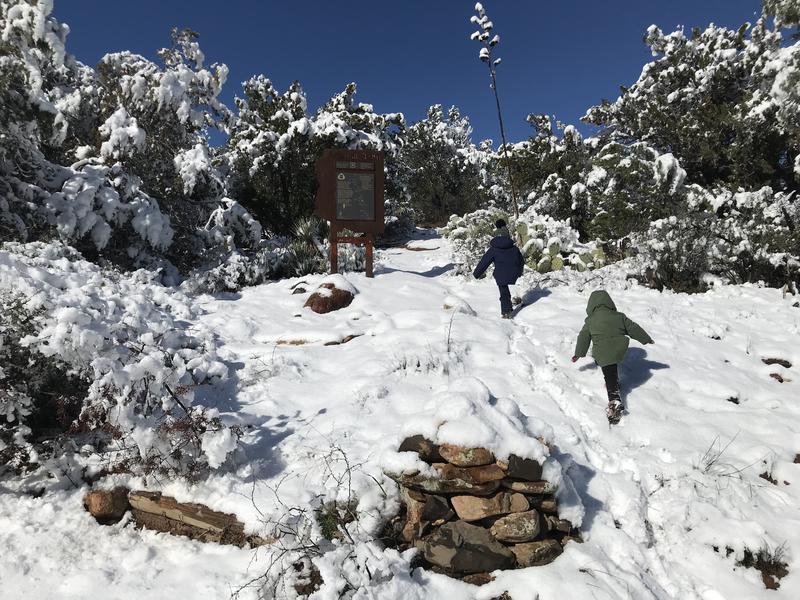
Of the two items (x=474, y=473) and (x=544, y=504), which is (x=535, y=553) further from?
(x=474, y=473)

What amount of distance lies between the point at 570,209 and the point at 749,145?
5.49 m

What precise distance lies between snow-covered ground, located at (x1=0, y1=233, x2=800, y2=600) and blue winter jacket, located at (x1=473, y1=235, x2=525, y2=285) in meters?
0.72

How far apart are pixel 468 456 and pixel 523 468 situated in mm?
365

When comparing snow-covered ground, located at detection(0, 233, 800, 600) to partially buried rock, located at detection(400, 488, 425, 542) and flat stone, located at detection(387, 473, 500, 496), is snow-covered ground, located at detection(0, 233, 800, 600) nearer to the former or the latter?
partially buried rock, located at detection(400, 488, 425, 542)

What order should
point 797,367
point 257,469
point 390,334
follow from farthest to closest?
1. point 390,334
2. point 797,367
3. point 257,469

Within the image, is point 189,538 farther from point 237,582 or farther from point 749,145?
point 749,145

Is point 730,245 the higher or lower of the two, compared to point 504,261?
higher

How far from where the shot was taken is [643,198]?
1047 cm

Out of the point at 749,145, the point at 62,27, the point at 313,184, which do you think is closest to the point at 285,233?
the point at 313,184

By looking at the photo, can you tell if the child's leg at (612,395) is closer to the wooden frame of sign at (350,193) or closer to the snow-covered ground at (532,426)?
the snow-covered ground at (532,426)

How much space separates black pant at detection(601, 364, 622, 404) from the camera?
4511 mm

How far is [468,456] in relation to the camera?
292cm

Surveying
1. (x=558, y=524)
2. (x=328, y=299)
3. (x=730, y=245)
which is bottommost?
(x=558, y=524)

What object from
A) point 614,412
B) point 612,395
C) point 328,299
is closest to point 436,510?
point 614,412
